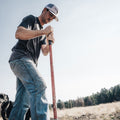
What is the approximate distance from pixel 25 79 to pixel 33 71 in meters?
0.18

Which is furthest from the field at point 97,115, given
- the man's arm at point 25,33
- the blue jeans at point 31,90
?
the man's arm at point 25,33

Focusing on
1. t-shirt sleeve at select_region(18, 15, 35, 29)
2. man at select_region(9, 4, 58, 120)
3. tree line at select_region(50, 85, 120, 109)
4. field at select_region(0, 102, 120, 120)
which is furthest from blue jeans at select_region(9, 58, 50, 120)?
tree line at select_region(50, 85, 120, 109)

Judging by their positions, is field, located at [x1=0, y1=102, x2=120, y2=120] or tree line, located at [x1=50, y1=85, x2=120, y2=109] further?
tree line, located at [x1=50, y1=85, x2=120, y2=109]

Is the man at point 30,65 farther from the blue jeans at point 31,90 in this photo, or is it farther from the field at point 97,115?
the field at point 97,115

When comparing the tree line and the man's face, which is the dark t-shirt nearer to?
the man's face

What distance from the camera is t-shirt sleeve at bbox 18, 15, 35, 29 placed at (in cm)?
260

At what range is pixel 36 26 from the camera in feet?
9.26

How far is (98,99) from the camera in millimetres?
108125

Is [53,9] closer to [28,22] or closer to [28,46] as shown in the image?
[28,22]

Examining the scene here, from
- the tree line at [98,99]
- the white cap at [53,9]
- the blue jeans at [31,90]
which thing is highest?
the white cap at [53,9]

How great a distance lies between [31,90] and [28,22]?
1.15 m

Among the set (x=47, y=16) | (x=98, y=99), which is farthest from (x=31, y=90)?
(x=98, y=99)

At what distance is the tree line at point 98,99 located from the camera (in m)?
98.3

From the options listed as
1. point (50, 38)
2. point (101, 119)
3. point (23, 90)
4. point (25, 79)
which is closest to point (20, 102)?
point (23, 90)
